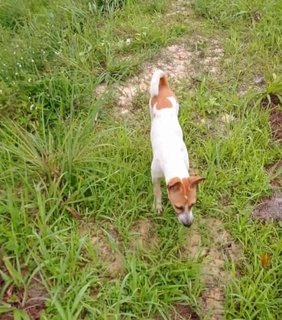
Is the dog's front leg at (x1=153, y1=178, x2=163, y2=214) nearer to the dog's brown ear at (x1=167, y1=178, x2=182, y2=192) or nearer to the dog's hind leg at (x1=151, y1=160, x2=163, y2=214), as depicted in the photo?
the dog's hind leg at (x1=151, y1=160, x2=163, y2=214)

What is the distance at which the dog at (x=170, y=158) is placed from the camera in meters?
→ 2.26

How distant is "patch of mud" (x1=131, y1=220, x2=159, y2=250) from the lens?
8.42 feet

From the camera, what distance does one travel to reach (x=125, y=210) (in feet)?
8.80

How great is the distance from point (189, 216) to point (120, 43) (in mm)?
1974

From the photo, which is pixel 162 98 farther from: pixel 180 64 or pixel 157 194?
pixel 180 64

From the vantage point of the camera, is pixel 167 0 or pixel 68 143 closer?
pixel 68 143

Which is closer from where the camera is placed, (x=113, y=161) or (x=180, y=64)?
(x=113, y=161)

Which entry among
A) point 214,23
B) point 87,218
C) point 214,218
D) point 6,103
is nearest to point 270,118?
point 214,218

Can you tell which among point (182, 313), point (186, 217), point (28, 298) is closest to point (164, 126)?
point (186, 217)

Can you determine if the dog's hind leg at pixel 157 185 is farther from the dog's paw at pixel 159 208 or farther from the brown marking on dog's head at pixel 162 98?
the brown marking on dog's head at pixel 162 98

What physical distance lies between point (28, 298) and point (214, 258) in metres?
1.01

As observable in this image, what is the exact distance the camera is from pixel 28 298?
91.2 inches

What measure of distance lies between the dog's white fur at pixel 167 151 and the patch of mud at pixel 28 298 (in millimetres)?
785

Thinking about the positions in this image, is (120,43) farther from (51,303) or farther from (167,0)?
(51,303)
